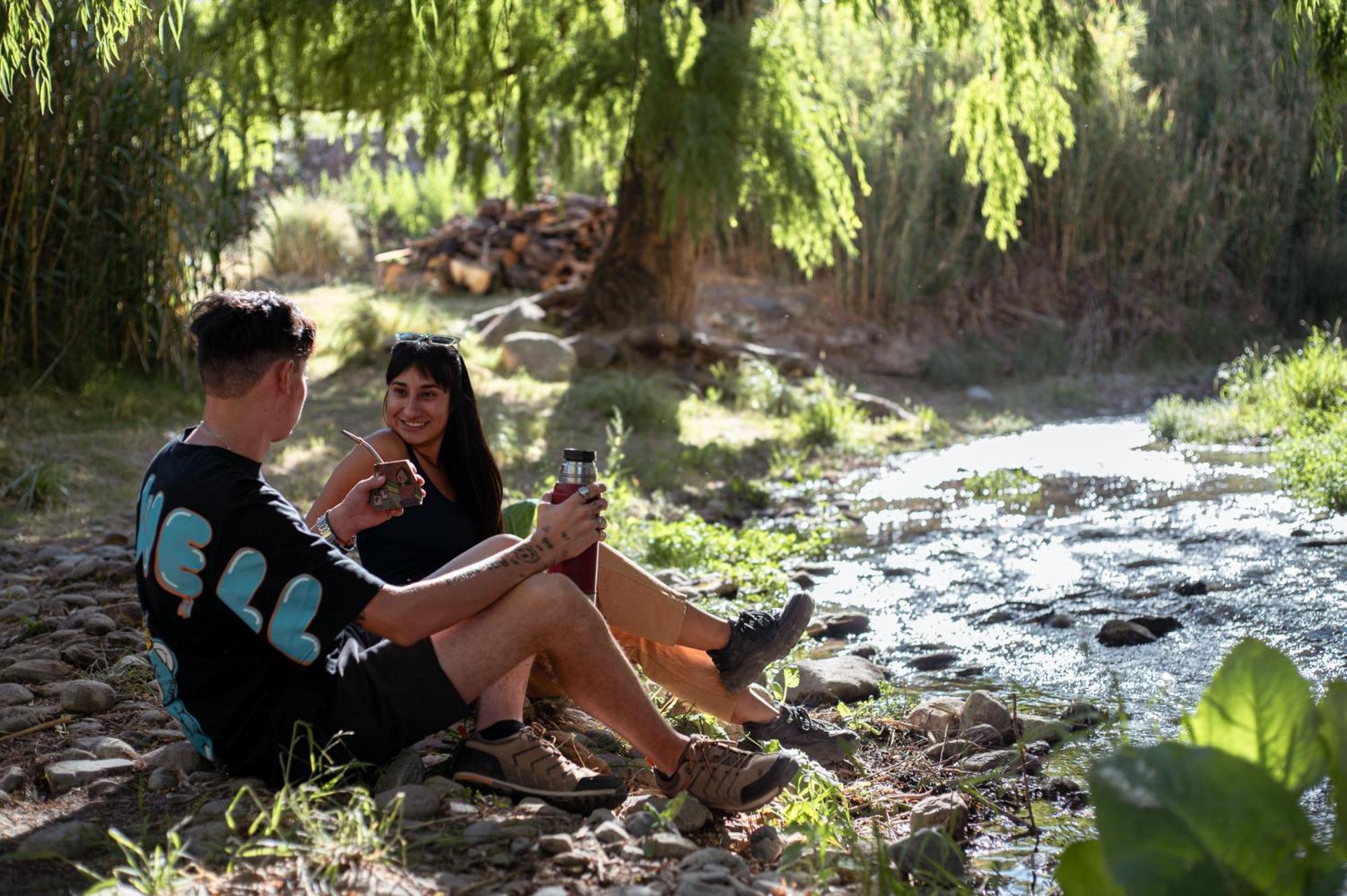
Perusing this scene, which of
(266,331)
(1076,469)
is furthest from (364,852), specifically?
(1076,469)

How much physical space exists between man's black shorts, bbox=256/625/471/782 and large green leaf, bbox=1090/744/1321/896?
144 centimetres

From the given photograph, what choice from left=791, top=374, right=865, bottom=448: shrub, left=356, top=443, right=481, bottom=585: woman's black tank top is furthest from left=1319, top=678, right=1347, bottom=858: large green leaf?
left=791, top=374, right=865, bottom=448: shrub

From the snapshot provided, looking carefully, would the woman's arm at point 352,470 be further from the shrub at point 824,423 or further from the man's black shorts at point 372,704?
the shrub at point 824,423

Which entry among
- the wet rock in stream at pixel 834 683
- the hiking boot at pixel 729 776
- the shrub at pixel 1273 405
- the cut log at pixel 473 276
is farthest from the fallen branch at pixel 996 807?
the cut log at pixel 473 276

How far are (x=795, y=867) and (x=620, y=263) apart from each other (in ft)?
28.2

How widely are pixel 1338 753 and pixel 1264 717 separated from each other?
112 mm

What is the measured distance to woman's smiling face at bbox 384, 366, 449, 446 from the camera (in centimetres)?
369

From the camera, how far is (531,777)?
284cm

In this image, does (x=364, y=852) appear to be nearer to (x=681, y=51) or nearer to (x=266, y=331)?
(x=266, y=331)

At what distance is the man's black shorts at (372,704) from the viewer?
2758mm

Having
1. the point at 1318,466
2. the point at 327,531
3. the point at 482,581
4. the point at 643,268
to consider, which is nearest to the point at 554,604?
the point at 482,581

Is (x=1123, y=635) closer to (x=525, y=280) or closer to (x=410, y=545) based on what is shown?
(x=410, y=545)

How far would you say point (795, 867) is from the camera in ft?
8.71

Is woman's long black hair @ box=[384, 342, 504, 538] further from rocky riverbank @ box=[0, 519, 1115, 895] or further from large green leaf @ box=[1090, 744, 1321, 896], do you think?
large green leaf @ box=[1090, 744, 1321, 896]
